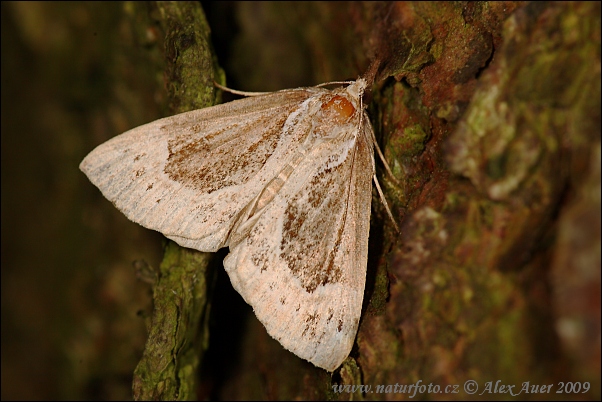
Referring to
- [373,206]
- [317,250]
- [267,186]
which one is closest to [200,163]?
[267,186]

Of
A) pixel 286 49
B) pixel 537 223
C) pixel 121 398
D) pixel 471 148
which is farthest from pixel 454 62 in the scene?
pixel 121 398

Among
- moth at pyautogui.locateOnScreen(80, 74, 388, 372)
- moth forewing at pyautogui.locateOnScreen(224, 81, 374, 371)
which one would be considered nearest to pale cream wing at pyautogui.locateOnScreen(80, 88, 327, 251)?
moth at pyautogui.locateOnScreen(80, 74, 388, 372)

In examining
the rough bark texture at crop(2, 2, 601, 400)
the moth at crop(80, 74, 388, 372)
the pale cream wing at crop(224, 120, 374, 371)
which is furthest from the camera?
the moth at crop(80, 74, 388, 372)

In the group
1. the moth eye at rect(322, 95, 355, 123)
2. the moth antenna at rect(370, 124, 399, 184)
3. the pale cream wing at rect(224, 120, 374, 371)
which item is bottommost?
the pale cream wing at rect(224, 120, 374, 371)

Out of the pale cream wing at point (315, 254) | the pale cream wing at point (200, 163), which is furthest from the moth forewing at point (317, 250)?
the pale cream wing at point (200, 163)

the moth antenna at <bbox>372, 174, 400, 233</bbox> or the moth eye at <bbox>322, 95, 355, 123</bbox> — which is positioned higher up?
the moth eye at <bbox>322, 95, 355, 123</bbox>

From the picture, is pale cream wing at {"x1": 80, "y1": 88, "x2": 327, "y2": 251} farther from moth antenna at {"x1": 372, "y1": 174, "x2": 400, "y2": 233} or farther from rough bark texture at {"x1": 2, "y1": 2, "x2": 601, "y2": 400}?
moth antenna at {"x1": 372, "y1": 174, "x2": 400, "y2": 233}

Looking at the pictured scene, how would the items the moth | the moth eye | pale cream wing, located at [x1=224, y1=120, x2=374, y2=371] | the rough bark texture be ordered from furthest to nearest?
the moth eye → the moth → pale cream wing, located at [x1=224, y1=120, x2=374, y2=371] → the rough bark texture

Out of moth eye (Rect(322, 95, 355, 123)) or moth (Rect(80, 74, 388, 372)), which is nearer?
moth (Rect(80, 74, 388, 372))
